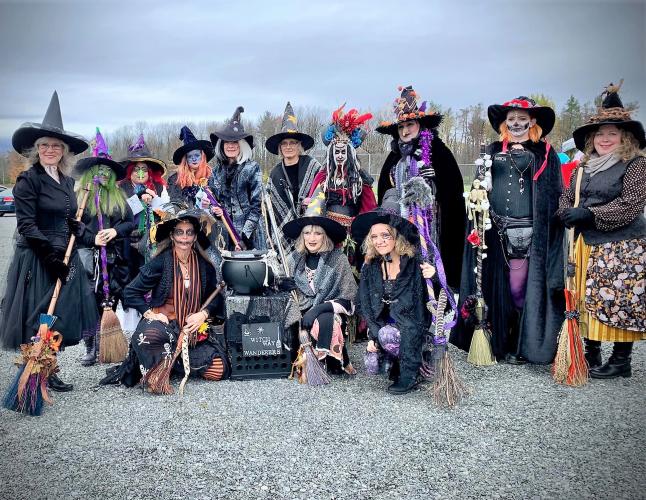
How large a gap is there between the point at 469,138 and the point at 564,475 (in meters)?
31.1

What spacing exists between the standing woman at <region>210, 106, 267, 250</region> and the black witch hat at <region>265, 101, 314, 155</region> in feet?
0.95

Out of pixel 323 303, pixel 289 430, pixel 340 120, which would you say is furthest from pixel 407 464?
pixel 340 120

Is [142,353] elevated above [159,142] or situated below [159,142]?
below

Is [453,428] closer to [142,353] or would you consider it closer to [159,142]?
[142,353]

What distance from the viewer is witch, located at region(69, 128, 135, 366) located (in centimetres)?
507

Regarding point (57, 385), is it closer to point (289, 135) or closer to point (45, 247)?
point (45, 247)

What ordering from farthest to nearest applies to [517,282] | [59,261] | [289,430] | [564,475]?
[517,282] < [59,261] < [289,430] < [564,475]

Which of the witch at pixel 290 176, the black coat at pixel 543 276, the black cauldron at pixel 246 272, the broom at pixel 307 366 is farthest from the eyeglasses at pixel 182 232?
the black coat at pixel 543 276

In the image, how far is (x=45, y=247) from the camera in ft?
14.2

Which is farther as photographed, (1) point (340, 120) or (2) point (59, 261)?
Result: (1) point (340, 120)

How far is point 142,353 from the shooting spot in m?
4.47

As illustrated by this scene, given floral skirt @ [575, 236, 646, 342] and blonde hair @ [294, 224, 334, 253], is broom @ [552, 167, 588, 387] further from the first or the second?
blonde hair @ [294, 224, 334, 253]

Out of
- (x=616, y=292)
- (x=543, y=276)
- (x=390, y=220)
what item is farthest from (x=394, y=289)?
(x=616, y=292)

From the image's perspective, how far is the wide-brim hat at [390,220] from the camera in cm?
460
